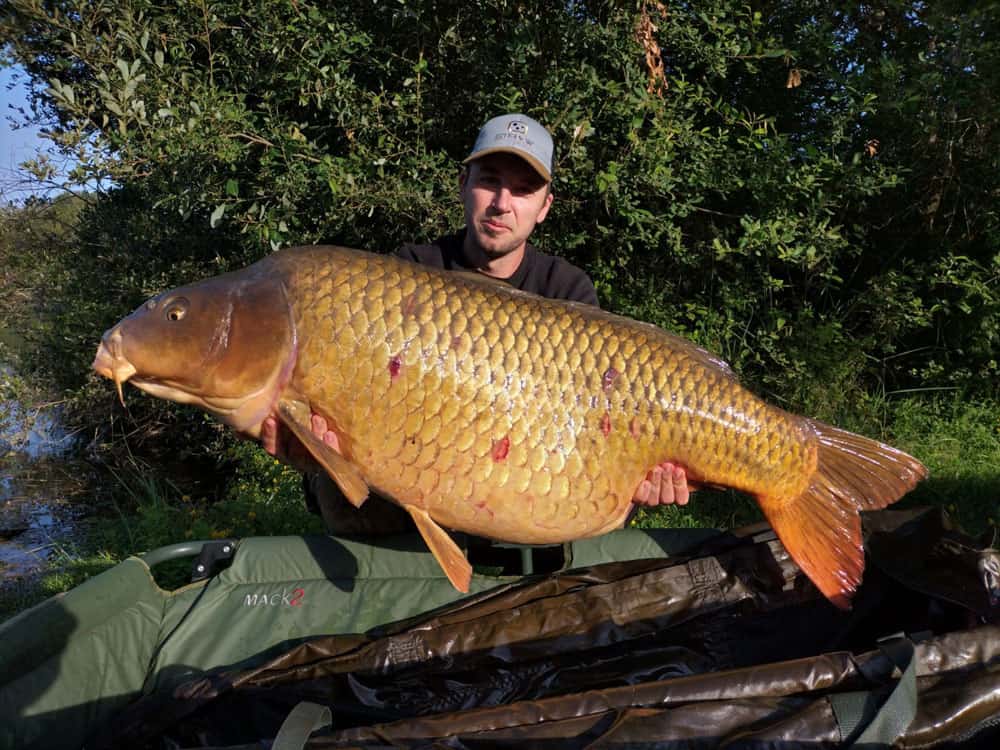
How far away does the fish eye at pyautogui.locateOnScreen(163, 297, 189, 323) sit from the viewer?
1.36 meters

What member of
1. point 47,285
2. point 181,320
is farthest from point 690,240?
point 47,285

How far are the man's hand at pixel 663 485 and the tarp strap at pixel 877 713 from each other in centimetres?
61

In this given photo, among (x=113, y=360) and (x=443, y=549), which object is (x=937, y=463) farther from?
(x=113, y=360)

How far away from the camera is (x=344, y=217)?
3.15m

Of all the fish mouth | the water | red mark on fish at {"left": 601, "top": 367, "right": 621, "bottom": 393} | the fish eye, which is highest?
red mark on fish at {"left": 601, "top": 367, "right": 621, "bottom": 393}

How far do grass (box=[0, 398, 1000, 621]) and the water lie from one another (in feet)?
0.62

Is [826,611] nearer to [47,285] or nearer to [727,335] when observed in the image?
[727,335]

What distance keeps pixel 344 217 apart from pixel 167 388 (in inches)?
74.7

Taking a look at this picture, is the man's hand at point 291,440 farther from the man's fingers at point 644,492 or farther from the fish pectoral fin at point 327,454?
the man's fingers at point 644,492

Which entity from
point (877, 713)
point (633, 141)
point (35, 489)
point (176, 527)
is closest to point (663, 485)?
point (877, 713)

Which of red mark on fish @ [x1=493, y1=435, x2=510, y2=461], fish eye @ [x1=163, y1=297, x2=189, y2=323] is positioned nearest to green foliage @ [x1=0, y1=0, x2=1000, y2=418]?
fish eye @ [x1=163, y1=297, x2=189, y2=323]

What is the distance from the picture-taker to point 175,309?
1367 millimetres

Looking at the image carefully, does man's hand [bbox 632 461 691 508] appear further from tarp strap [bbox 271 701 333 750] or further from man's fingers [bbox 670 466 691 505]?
tarp strap [bbox 271 701 333 750]

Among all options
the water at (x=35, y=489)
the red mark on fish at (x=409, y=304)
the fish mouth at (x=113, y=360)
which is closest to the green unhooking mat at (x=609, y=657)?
the fish mouth at (x=113, y=360)
